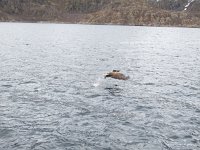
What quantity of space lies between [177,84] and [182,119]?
18.3 m

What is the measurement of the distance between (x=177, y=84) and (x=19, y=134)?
2938 centimetres

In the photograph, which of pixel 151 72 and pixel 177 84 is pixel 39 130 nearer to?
pixel 177 84

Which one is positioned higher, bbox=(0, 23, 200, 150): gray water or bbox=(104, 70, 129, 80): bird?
bbox=(104, 70, 129, 80): bird

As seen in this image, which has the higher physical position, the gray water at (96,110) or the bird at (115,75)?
the bird at (115,75)

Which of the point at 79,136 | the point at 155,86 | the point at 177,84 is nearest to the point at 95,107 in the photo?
the point at 79,136

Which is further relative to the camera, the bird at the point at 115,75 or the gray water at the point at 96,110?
the bird at the point at 115,75

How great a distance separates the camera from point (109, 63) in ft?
244

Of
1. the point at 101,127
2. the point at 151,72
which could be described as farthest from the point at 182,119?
the point at 151,72

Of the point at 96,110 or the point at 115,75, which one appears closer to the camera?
the point at 96,110

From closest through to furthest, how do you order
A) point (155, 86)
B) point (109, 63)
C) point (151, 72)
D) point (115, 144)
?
point (115, 144) → point (155, 86) → point (151, 72) → point (109, 63)

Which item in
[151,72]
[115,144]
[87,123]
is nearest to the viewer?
[115,144]

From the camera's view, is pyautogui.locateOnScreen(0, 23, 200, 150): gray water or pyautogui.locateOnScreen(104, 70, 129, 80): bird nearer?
pyautogui.locateOnScreen(0, 23, 200, 150): gray water

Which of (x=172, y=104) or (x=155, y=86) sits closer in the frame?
(x=172, y=104)

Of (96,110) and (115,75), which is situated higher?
(115,75)
